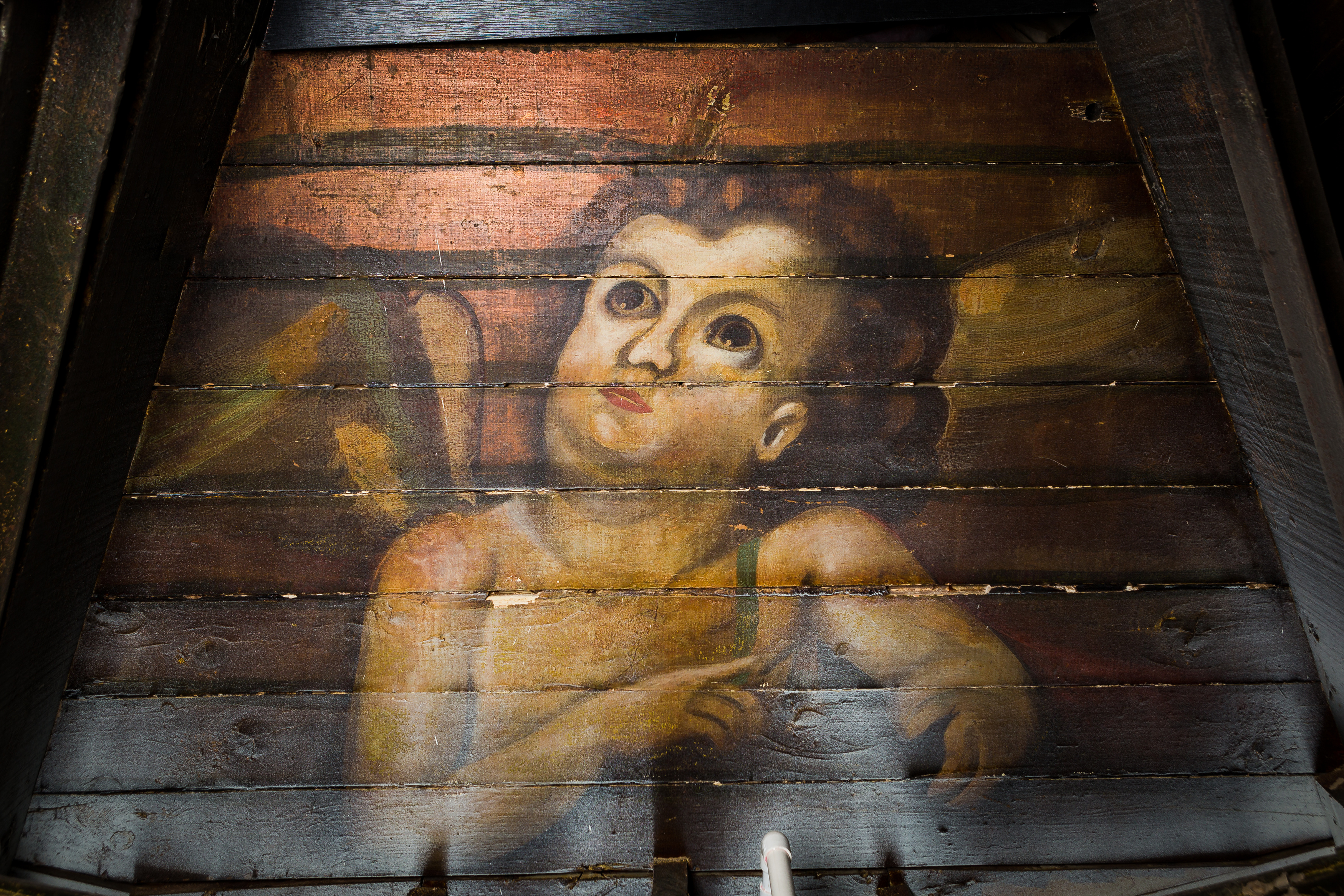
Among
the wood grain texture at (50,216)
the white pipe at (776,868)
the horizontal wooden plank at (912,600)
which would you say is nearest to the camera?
the wood grain texture at (50,216)

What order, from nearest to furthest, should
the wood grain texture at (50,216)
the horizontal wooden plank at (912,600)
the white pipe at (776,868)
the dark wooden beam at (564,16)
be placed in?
the wood grain texture at (50,216)
the white pipe at (776,868)
the dark wooden beam at (564,16)
the horizontal wooden plank at (912,600)

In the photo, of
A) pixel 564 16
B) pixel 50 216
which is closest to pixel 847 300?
pixel 564 16

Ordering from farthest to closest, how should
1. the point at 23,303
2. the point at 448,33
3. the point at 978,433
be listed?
the point at 978,433, the point at 448,33, the point at 23,303

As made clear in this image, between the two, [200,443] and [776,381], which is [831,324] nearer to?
[776,381]

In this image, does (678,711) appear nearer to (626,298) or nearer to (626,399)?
(626,399)

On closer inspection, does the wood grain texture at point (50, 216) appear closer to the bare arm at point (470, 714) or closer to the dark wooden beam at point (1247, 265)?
the bare arm at point (470, 714)

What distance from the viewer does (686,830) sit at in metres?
1.46

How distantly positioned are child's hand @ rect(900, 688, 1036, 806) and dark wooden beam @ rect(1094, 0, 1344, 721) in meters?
0.64

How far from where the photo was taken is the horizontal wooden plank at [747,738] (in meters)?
1.42

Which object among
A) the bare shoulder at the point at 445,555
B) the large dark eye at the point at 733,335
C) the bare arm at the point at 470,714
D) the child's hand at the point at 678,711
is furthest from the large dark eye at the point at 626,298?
the child's hand at the point at 678,711

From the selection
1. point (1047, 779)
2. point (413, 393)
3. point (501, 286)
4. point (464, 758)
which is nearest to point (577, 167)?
point (501, 286)

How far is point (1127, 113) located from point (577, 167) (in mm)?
1162

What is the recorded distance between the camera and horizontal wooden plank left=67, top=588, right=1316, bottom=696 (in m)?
1.40

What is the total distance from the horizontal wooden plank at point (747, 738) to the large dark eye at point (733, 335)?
30.1 inches
